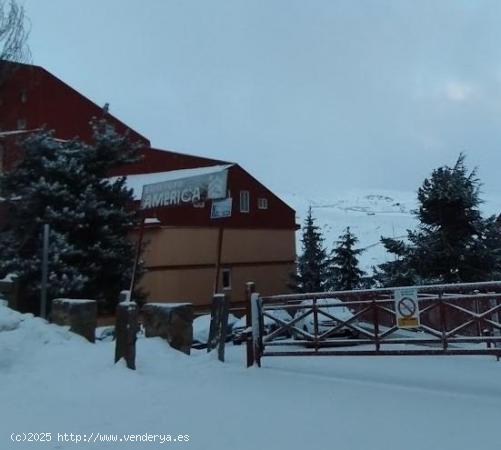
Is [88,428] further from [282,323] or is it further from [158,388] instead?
Answer: [282,323]

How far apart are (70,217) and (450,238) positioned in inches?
510

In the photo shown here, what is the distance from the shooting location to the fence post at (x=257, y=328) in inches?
357

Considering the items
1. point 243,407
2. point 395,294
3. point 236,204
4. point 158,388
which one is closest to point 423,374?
point 395,294

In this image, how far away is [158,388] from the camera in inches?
263

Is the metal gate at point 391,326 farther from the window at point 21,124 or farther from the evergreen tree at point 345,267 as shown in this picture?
the evergreen tree at point 345,267

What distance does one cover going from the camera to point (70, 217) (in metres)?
16.2

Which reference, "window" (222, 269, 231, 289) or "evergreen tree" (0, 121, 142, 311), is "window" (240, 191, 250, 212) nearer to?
"window" (222, 269, 231, 289)

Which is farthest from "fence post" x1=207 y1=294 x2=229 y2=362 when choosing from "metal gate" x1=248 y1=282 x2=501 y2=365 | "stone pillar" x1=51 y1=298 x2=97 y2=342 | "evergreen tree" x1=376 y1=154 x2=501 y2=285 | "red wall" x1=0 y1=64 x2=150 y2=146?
"red wall" x1=0 y1=64 x2=150 y2=146

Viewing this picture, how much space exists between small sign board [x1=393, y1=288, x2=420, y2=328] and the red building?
17.1 metres

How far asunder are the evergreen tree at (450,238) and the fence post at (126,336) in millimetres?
15153

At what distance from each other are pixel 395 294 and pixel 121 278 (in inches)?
419

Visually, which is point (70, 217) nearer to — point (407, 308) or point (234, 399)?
point (407, 308)

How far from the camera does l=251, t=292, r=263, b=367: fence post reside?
29.8ft

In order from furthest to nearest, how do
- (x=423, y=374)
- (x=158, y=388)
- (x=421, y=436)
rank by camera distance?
(x=423, y=374) → (x=158, y=388) → (x=421, y=436)
